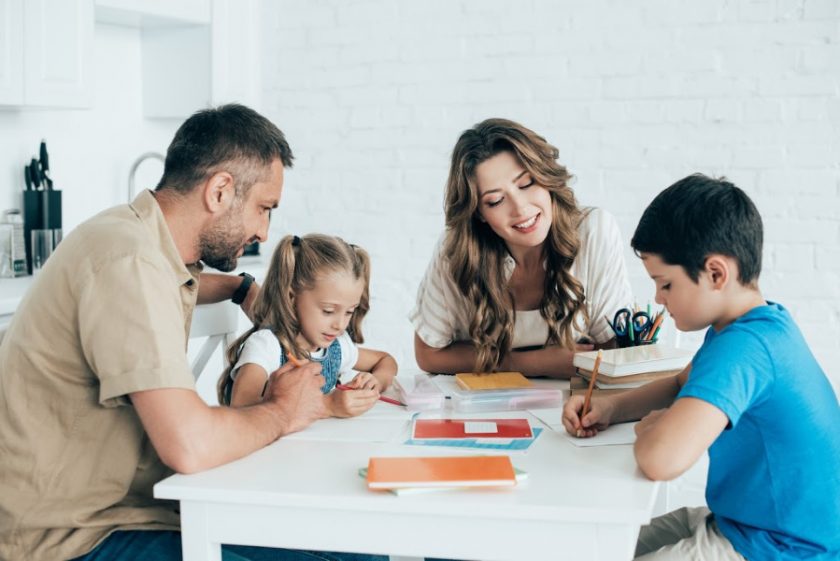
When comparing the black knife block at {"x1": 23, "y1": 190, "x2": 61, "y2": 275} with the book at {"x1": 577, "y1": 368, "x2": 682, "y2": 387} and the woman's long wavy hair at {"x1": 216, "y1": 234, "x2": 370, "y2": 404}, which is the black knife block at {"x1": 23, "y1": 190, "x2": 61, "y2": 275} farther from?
the book at {"x1": 577, "y1": 368, "x2": 682, "y2": 387}

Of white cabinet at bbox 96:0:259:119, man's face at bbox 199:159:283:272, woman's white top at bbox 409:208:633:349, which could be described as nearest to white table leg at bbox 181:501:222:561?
man's face at bbox 199:159:283:272

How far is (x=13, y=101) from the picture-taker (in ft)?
8.99

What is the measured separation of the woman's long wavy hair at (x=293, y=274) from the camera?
1.86 metres

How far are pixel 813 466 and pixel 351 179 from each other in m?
2.55

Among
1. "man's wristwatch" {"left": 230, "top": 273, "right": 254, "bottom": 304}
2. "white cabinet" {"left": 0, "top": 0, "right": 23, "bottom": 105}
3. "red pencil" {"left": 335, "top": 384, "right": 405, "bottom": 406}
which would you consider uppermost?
"white cabinet" {"left": 0, "top": 0, "right": 23, "bottom": 105}

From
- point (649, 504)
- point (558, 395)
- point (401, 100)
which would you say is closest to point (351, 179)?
point (401, 100)

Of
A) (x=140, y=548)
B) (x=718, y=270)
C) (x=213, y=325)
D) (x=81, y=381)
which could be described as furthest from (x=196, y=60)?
(x=718, y=270)

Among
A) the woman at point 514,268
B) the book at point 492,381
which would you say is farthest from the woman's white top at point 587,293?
the book at point 492,381

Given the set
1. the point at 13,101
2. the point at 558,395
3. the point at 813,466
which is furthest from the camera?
the point at 13,101

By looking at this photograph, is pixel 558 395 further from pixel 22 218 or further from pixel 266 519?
pixel 22 218

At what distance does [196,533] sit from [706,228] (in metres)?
0.89

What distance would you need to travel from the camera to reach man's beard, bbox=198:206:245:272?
155cm

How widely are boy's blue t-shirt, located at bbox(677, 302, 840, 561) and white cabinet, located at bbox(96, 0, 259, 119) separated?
2643 mm

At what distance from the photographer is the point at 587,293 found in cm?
214
